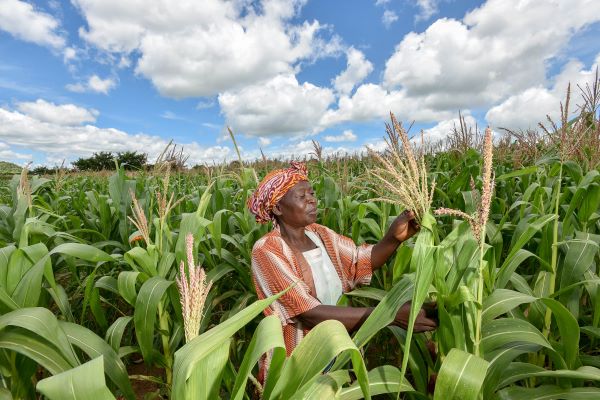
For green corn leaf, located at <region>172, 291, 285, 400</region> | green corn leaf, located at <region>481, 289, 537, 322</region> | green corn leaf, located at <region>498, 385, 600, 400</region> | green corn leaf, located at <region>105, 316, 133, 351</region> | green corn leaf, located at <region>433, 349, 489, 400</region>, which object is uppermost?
green corn leaf, located at <region>172, 291, 285, 400</region>

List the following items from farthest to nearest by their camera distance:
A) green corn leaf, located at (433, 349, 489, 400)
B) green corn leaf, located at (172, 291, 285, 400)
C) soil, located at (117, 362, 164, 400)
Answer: soil, located at (117, 362, 164, 400), green corn leaf, located at (433, 349, 489, 400), green corn leaf, located at (172, 291, 285, 400)

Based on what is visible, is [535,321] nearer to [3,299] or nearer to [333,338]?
[333,338]

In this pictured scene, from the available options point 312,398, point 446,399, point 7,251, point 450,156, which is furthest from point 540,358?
point 450,156

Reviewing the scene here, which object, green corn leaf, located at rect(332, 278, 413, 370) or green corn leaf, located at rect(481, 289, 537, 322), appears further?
green corn leaf, located at rect(481, 289, 537, 322)

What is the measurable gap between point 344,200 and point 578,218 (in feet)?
5.79

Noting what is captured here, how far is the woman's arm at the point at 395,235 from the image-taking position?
6.55 feet

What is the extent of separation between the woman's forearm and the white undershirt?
11.8 inches

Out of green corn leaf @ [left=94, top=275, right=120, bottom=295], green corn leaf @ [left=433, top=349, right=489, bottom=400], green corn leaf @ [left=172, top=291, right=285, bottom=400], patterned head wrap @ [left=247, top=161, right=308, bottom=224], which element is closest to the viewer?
green corn leaf @ [left=172, top=291, right=285, bottom=400]

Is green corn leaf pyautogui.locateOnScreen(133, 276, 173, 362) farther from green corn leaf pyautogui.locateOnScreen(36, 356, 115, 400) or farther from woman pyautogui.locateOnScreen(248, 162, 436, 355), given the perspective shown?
green corn leaf pyautogui.locateOnScreen(36, 356, 115, 400)

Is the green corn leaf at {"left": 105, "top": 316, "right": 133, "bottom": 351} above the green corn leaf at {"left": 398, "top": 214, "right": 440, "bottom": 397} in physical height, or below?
below

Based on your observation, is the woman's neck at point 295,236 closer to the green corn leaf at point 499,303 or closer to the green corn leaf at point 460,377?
the green corn leaf at point 499,303

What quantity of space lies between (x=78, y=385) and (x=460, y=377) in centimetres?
112

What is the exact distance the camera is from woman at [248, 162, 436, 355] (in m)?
1.91

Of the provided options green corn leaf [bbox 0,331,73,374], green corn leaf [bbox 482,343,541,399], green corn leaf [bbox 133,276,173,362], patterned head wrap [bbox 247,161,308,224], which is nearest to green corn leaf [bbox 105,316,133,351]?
green corn leaf [bbox 133,276,173,362]
